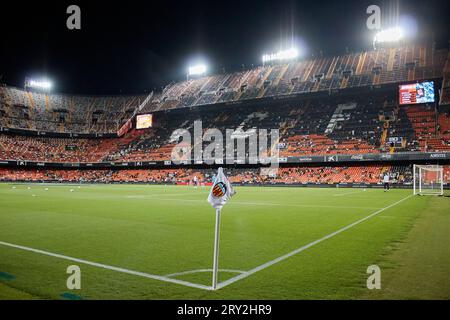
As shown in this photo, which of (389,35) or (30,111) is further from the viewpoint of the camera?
(30,111)

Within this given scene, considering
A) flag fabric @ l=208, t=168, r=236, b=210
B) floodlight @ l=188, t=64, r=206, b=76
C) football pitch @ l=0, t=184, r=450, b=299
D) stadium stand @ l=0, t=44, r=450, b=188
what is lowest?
football pitch @ l=0, t=184, r=450, b=299

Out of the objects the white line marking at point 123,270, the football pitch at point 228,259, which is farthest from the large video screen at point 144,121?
the white line marking at point 123,270

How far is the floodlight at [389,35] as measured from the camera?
56.1 metres

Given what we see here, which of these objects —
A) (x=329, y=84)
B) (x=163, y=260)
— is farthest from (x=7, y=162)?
(x=163, y=260)

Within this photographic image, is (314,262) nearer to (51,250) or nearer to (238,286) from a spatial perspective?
(238,286)

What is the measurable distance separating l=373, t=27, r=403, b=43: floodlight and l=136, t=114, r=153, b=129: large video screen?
44.6 meters

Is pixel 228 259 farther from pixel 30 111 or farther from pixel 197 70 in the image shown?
pixel 30 111

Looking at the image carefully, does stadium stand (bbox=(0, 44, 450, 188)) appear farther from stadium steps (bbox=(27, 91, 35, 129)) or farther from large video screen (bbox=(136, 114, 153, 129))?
large video screen (bbox=(136, 114, 153, 129))

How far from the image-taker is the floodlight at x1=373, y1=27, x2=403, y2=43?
56.1m

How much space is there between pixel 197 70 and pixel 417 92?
139 ft

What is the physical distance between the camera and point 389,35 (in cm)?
5722

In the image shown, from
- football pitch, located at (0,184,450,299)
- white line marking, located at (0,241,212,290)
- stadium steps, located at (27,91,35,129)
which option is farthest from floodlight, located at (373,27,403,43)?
stadium steps, located at (27,91,35,129)

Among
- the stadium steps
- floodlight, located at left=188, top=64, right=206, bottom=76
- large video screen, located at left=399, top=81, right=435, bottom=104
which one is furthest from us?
floodlight, located at left=188, top=64, right=206, bottom=76

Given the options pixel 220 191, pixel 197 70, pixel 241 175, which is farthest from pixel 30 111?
pixel 220 191
